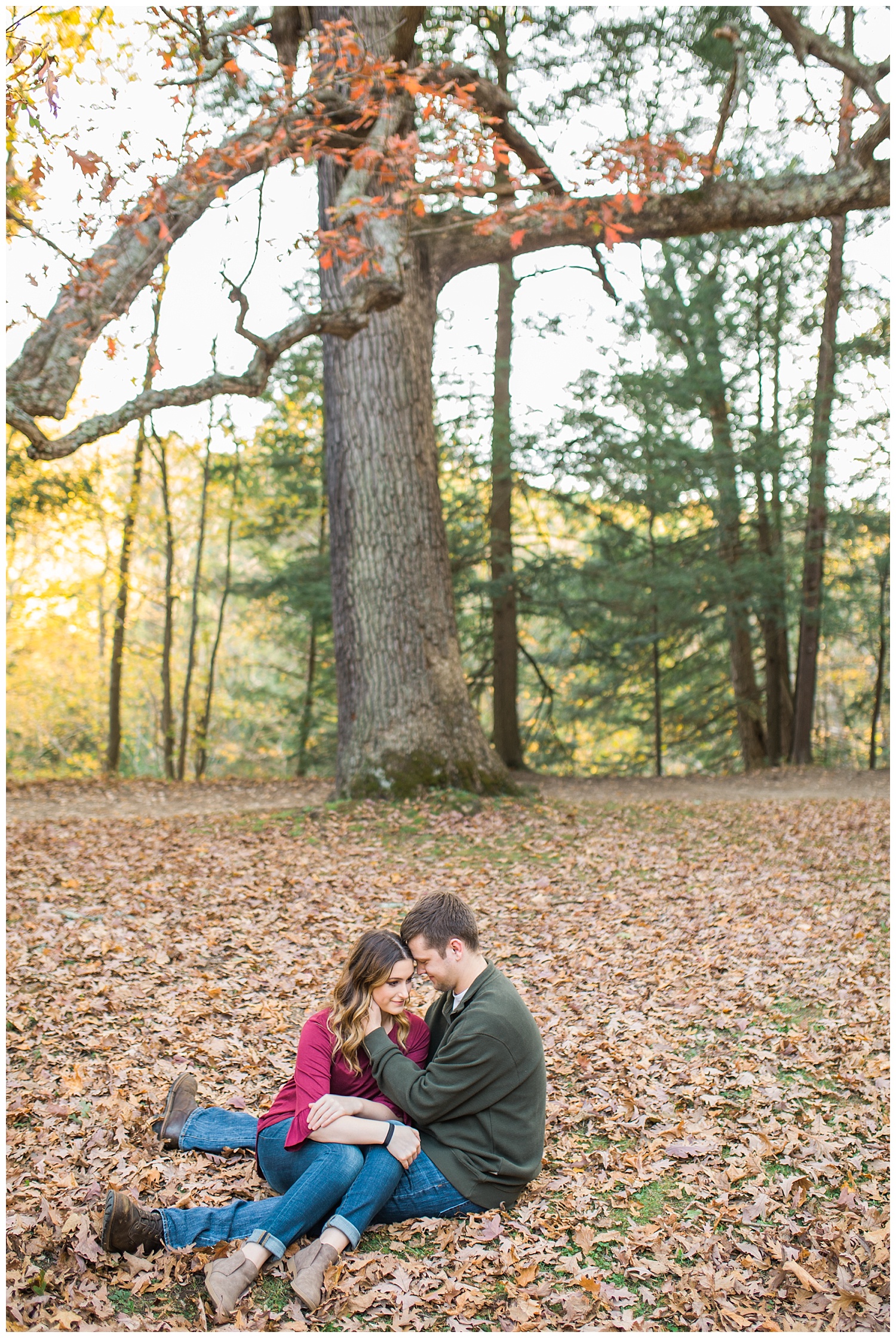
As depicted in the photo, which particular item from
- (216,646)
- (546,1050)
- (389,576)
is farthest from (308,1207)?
(216,646)

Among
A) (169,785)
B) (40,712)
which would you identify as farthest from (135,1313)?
(40,712)

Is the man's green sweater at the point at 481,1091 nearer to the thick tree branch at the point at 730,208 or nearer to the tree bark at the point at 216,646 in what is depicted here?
the thick tree branch at the point at 730,208

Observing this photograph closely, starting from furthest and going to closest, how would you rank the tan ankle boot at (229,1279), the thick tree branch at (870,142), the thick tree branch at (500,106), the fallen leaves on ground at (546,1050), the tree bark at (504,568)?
the tree bark at (504,568) → the thick tree branch at (870,142) → the thick tree branch at (500,106) → the fallen leaves on ground at (546,1050) → the tan ankle boot at (229,1279)

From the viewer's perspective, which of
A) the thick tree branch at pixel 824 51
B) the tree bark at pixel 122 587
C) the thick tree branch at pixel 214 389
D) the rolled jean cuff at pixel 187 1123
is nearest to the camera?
the rolled jean cuff at pixel 187 1123

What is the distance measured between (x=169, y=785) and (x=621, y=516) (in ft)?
29.6

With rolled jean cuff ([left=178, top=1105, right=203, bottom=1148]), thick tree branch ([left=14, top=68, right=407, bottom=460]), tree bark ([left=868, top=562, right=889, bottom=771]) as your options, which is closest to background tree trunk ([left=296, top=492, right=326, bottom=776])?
tree bark ([left=868, top=562, right=889, bottom=771])

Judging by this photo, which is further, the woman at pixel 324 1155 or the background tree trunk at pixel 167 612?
the background tree trunk at pixel 167 612

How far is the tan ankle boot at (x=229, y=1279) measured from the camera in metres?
2.82

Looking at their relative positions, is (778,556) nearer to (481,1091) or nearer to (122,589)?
(122,589)

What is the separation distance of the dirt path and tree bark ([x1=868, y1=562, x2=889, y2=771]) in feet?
7.55

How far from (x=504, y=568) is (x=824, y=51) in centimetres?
778

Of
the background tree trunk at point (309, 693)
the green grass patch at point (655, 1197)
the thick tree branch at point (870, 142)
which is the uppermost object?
the thick tree branch at point (870, 142)

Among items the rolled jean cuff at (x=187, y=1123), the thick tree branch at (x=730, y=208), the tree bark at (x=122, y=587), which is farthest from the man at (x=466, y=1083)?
the tree bark at (x=122, y=587)

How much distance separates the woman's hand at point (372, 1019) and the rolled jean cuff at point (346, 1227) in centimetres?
56
